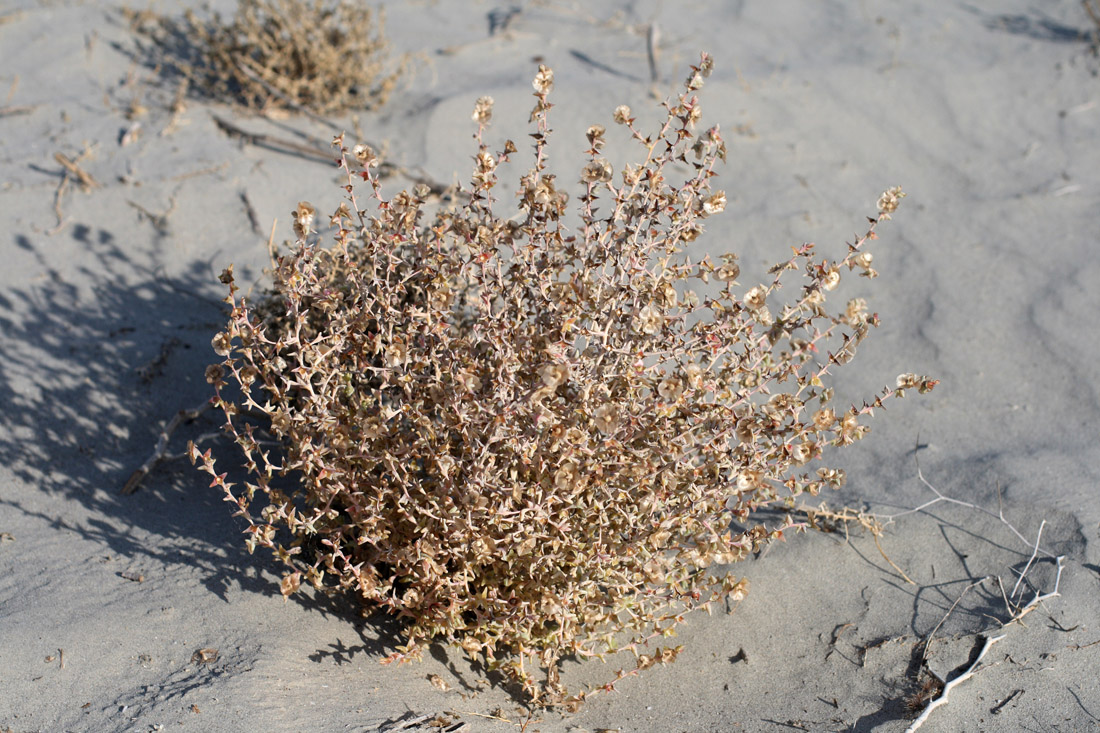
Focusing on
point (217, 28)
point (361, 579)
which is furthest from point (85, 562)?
point (217, 28)

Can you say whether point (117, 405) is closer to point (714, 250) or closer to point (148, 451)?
point (148, 451)

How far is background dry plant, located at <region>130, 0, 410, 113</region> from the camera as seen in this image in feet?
15.3

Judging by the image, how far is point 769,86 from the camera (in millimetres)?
5457

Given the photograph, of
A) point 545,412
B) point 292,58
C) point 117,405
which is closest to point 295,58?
point 292,58

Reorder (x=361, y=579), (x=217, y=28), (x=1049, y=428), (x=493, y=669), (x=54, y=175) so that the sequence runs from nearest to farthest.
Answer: (x=361, y=579) → (x=493, y=669) → (x=1049, y=428) → (x=54, y=175) → (x=217, y=28)

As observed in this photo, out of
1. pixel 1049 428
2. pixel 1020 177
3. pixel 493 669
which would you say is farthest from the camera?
pixel 1020 177

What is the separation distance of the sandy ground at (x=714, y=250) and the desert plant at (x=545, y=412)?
1.13 feet

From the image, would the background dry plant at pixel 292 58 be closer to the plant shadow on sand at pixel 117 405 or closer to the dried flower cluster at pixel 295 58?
the dried flower cluster at pixel 295 58

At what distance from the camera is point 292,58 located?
188 inches

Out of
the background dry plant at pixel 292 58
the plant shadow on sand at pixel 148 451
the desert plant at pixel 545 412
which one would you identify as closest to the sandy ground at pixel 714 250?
the plant shadow on sand at pixel 148 451

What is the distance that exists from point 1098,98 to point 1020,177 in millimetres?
1107

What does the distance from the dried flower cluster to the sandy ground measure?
0.51 feet

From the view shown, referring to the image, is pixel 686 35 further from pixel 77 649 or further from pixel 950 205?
pixel 77 649

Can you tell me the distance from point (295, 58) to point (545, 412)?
11.9ft
